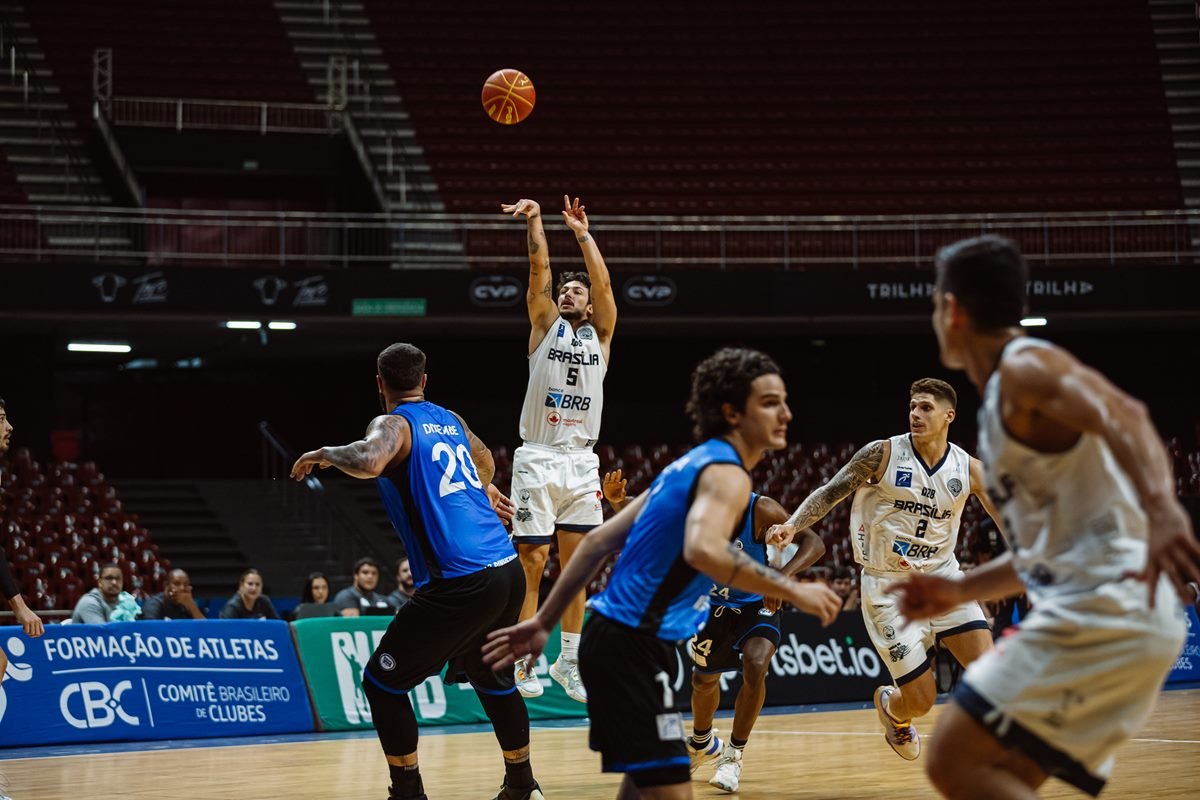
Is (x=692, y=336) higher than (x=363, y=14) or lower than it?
lower

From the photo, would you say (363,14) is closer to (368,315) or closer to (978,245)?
(368,315)

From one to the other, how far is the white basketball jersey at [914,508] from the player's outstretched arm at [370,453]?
11.2ft

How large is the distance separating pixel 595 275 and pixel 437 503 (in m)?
2.63

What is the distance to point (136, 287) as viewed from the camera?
2095cm

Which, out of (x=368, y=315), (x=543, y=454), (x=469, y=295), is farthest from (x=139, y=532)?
(x=543, y=454)

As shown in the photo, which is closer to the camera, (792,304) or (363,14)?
(792,304)

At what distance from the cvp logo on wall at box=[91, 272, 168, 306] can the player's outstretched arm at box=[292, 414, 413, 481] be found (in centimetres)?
1539

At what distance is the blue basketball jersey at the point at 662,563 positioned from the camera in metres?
4.55

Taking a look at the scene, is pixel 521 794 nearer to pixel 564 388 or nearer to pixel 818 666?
pixel 564 388

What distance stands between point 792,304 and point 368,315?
21.8ft

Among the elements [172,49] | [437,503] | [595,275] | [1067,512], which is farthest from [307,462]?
[172,49]

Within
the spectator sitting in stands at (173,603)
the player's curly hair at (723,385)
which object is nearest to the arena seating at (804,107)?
the spectator sitting in stands at (173,603)

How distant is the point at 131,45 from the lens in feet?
85.9

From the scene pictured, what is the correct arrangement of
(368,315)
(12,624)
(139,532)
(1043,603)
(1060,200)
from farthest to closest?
(1060,200) → (368,315) → (139,532) → (12,624) → (1043,603)
